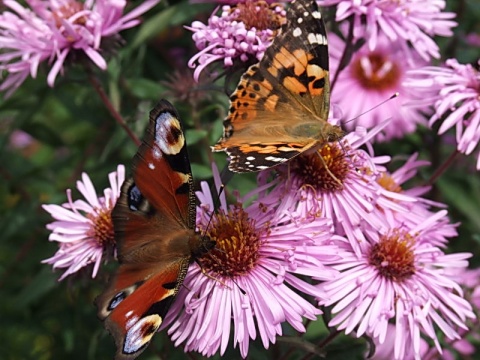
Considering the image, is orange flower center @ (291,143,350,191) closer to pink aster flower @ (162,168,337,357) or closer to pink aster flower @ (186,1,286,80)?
pink aster flower @ (162,168,337,357)

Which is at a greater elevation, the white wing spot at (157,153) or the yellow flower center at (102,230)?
the white wing spot at (157,153)

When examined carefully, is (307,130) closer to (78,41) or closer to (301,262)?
(301,262)

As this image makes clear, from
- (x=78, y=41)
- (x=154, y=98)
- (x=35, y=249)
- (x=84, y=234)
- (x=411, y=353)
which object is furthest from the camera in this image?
(x=35, y=249)

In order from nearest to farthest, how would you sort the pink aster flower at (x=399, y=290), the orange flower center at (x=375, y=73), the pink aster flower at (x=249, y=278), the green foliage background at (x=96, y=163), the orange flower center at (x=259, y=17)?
the pink aster flower at (x=249, y=278)
the pink aster flower at (x=399, y=290)
the orange flower center at (x=259, y=17)
the green foliage background at (x=96, y=163)
the orange flower center at (x=375, y=73)

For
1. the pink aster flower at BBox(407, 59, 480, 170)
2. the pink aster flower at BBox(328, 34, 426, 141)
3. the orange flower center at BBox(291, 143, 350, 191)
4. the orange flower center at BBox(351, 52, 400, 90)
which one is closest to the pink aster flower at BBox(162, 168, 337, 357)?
the orange flower center at BBox(291, 143, 350, 191)

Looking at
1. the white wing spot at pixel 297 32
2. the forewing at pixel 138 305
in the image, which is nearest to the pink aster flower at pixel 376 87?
the white wing spot at pixel 297 32

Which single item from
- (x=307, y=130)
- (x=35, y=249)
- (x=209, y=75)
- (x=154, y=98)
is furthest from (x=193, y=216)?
(x=35, y=249)

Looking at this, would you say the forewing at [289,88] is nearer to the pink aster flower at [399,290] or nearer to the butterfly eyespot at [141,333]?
the pink aster flower at [399,290]

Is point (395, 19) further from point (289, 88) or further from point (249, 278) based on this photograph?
point (249, 278)
